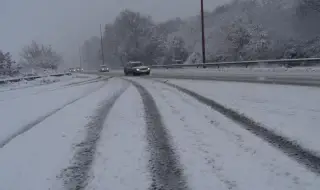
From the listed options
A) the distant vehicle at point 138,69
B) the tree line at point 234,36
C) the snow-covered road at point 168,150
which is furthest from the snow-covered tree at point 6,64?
the snow-covered road at point 168,150

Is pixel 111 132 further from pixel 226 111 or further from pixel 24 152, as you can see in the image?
pixel 226 111

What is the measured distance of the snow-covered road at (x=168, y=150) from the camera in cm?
340

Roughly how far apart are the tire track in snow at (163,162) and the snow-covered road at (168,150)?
0.04ft

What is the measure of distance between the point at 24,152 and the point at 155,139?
7.11 ft

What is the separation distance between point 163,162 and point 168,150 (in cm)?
49

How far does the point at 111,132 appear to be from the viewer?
573cm

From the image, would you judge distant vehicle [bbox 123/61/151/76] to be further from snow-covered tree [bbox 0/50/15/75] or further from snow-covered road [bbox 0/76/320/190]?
snow-covered road [bbox 0/76/320/190]

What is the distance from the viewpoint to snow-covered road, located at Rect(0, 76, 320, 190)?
11.2 ft

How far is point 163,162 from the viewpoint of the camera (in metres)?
4.01

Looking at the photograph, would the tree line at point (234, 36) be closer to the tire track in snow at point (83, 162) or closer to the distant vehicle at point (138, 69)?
the distant vehicle at point (138, 69)

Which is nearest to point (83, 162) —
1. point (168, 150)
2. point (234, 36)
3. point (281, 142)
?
point (168, 150)

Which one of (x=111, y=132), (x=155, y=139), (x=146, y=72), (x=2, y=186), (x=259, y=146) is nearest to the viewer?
(x=2, y=186)

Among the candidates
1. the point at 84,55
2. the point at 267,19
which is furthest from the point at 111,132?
the point at 84,55

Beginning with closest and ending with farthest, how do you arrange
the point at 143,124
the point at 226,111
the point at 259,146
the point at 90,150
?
the point at 259,146 → the point at 90,150 → the point at 143,124 → the point at 226,111
